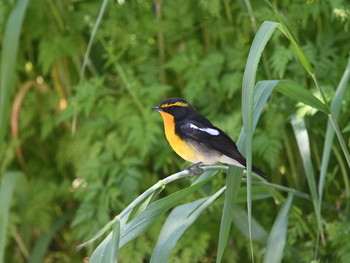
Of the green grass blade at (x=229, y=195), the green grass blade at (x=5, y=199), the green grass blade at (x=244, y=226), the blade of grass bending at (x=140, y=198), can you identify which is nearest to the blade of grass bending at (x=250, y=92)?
the green grass blade at (x=229, y=195)

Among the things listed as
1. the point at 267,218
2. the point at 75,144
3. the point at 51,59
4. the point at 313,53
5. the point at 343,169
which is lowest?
the point at 267,218

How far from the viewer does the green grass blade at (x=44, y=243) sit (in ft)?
10.8

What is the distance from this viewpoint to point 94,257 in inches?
70.1

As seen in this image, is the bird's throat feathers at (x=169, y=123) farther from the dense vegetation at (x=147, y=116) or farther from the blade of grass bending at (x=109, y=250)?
the dense vegetation at (x=147, y=116)

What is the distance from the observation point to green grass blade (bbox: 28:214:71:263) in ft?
10.8

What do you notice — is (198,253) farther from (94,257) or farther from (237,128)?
(94,257)

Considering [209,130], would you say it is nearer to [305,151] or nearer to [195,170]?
[195,170]

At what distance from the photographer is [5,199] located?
3.00 m

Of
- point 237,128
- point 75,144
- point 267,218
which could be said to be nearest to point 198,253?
point 267,218

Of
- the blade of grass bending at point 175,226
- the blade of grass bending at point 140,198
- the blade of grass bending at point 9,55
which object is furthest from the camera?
the blade of grass bending at point 9,55

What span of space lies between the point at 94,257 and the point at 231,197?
0.42 metres

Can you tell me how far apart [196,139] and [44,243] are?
66.1 inches

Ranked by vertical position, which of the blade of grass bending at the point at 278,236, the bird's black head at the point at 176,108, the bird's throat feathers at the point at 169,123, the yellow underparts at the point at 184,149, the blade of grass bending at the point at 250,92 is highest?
the blade of grass bending at the point at 250,92

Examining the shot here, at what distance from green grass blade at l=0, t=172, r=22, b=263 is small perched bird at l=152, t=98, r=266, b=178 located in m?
1.23
